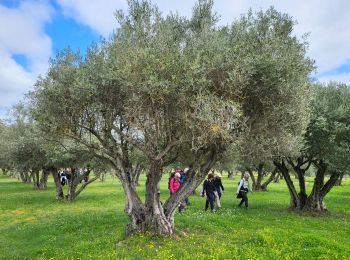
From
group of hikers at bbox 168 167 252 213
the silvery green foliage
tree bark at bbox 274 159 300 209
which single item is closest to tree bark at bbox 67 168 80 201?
group of hikers at bbox 168 167 252 213

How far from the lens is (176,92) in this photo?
41.2 ft

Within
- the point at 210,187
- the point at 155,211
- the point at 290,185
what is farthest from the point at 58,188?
the point at 155,211

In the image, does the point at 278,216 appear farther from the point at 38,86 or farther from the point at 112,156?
the point at 38,86

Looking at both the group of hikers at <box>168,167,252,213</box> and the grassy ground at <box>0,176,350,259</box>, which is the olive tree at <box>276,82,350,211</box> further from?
the group of hikers at <box>168,167,252,213</box>

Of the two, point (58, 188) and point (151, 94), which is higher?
point (151, 94)

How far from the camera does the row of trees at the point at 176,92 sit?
40.5ft

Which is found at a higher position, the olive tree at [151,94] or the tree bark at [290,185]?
the olive tree at [151,94]

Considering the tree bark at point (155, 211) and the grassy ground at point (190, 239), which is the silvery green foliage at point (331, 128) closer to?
the grassy ground at point (190, 239)

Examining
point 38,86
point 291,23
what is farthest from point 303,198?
point 38,86

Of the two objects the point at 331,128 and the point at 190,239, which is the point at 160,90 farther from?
the point at 331,128

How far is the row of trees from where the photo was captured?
40.5 feet

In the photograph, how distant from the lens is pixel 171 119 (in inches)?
531

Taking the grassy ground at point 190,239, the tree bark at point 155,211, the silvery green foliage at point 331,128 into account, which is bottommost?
the grassy ground at point 190,239

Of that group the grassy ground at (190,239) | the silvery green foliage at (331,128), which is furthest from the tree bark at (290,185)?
the silvery green foliage at (331,128)
